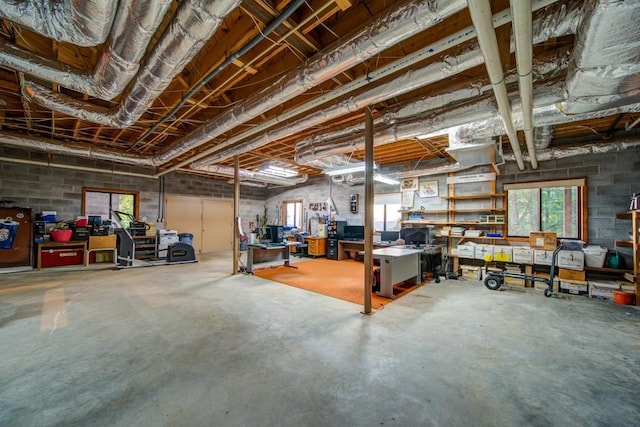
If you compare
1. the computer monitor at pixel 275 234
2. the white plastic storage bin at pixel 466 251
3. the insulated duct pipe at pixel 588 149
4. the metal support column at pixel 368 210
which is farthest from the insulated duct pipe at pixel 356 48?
the white plastic storage bin at pixel 466 251

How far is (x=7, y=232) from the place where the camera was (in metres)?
5.41

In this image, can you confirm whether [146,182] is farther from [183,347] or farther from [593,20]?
[593,20]

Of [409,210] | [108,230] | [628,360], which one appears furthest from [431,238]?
[108,230]

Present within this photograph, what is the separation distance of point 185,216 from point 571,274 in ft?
33.1

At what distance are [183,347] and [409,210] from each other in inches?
233

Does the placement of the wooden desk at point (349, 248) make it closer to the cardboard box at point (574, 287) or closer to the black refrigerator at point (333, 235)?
the black refrigerator at point (333, 235)

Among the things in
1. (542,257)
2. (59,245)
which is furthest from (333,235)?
(59,245)

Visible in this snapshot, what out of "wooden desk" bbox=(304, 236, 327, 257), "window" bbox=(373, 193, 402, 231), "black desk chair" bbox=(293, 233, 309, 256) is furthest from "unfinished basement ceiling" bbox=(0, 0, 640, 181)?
"black desk chair" bbox=(293, 233, 309, 256)

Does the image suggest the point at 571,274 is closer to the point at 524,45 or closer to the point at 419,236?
the point at 419,236

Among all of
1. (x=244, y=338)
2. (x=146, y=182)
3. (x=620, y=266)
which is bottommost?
(x=244, y=338)

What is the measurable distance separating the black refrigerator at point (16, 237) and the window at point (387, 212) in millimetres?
8574

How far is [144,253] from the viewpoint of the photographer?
23.7ft

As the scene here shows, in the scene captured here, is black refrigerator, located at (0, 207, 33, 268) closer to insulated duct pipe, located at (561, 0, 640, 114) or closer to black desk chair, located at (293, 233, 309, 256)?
black desk chair, located at (293, 233, 309, 256)

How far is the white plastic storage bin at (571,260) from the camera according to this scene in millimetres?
4359
